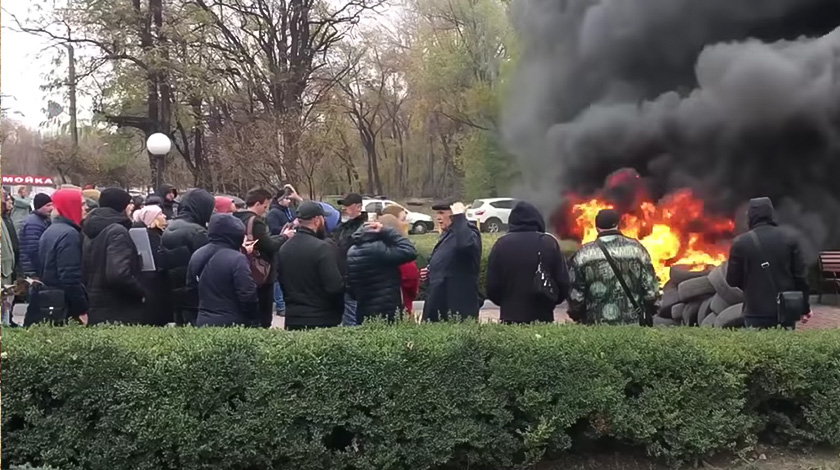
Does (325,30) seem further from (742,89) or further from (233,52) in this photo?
(742,89)

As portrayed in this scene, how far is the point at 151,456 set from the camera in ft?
12.6

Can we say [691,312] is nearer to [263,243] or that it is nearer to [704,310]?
[704,310]

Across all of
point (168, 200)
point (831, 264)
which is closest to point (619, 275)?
point (168, 200)

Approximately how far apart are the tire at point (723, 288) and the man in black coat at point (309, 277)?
4222mm

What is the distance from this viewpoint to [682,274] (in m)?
8.62

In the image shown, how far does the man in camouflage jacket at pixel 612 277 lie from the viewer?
17.4ft

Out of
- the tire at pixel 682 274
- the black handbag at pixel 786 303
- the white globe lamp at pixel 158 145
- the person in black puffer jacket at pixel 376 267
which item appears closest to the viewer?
the person in black puffer jacket at pixel 376 267

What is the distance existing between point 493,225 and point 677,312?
1888cm

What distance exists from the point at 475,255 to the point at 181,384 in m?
2.61

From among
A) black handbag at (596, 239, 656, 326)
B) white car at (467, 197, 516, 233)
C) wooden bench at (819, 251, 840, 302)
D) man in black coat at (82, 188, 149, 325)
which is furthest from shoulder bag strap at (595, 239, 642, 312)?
white car at (467, 197, 516, 233)

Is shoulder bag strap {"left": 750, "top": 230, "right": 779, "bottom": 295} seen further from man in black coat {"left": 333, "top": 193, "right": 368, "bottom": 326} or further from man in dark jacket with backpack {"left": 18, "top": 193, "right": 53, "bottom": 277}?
man in dark jacket with backpack {"left": 18, "top": 193, "right": 53, "bottom": 277}

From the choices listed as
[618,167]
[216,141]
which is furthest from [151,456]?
[216,141]

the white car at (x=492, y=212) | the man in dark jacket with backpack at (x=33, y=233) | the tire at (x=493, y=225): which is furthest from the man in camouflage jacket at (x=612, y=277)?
the white car at (x=492, y=212)

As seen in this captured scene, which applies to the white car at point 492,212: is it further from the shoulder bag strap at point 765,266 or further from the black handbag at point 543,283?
the black handbag at point 543,283
